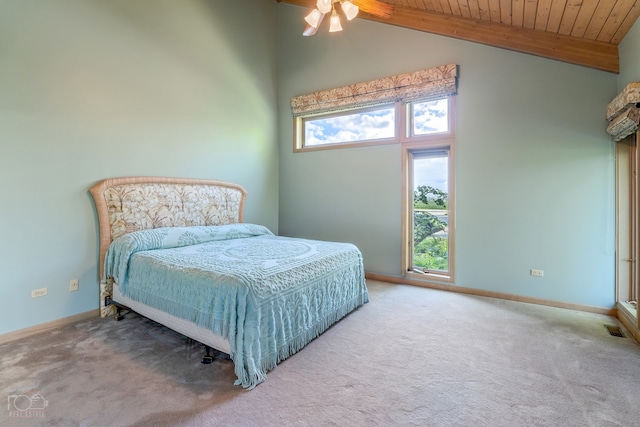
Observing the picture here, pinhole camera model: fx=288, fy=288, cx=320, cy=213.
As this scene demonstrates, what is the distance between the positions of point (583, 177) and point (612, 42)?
52.6 inches

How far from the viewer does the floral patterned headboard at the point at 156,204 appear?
9.80 ft

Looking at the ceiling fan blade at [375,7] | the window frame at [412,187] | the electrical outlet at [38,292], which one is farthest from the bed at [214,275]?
the ceiling fan blade at [375,7]

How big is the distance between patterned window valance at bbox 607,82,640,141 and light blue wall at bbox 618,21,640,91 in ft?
0.71

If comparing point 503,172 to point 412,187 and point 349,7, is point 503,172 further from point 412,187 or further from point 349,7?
point 349,7

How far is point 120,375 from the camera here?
195cm

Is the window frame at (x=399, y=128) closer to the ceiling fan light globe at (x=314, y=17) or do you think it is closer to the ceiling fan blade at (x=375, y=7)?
the ceiling fan blade at (x=375, y=7)

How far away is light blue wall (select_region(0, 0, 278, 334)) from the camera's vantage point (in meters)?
2.51

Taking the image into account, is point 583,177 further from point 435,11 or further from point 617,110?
Answer: point 435,11

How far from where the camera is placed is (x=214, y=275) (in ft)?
6.66

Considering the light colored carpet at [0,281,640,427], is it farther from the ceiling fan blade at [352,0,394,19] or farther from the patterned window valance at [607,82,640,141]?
the ceiling fan blade at [352,0,394,19]

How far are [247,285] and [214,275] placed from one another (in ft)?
0.99

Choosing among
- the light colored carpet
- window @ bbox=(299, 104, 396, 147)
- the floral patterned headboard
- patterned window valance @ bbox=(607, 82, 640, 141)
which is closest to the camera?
the light colored carpet

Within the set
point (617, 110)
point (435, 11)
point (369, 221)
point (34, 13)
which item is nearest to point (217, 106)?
point (34, 13)

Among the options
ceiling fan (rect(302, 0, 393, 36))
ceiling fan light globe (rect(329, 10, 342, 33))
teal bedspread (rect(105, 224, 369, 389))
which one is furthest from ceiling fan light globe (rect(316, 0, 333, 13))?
teal bedspread (rect(105, 224, 369, 389))
